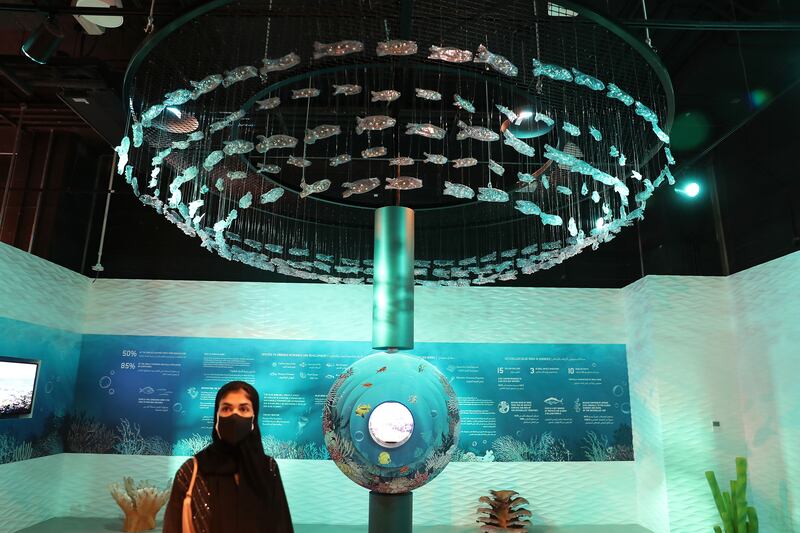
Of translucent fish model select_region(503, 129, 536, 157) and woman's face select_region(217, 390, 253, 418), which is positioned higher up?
translucent fish model select_region(503, 129, 536, 157)

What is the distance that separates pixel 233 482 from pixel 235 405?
1.19 feet

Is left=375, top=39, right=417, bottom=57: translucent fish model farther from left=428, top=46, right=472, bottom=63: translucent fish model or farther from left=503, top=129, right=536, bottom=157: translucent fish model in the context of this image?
left=503, top=129, right=536, bottom=157: translucent fish model

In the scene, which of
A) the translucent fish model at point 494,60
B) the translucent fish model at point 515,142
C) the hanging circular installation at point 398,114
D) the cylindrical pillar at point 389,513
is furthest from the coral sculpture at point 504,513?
the translucent fish model at point 494,60

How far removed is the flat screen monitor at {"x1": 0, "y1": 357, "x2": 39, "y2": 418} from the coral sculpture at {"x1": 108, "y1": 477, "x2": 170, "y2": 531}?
1.75 metres

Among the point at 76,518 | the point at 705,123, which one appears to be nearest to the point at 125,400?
the point at 76,518

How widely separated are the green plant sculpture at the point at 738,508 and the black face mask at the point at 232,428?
6.81 meters

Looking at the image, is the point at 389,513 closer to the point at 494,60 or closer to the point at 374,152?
the point at 374,152

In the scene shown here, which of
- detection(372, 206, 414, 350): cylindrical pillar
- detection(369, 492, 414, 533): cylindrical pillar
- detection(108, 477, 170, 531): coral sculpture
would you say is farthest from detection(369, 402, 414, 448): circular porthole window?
detection(108, 477, 170, 531): coral sculpture

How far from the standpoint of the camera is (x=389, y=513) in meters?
4.50

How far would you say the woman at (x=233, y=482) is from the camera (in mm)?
2500

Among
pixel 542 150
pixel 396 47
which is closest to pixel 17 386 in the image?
pixel 396 47

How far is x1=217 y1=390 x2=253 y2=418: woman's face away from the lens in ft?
8.63

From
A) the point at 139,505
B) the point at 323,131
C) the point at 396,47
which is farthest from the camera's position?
the point at 139,505

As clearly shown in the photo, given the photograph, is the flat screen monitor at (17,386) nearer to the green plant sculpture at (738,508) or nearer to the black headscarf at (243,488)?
the black headscarf at (243,488)
